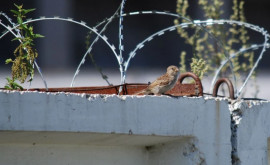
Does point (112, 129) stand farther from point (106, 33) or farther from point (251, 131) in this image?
point (106, 33)

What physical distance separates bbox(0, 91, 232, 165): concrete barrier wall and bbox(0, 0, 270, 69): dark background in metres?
8.39

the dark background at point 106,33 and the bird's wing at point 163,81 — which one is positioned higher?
the dark background at point 106,33

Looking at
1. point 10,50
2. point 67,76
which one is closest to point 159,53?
point 67,76

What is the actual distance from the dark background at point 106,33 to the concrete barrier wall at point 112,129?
839cm

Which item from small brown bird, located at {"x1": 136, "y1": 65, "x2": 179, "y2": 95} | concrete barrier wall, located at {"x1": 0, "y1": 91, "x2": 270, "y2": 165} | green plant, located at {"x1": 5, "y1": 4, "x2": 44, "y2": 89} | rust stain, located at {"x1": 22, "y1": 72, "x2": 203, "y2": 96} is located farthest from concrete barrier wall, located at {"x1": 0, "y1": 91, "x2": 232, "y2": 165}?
small brown bird, located at {"x1": 136, "y1": 65, "x2": 179, "y2": 95}

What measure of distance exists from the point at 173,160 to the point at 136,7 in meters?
9.49

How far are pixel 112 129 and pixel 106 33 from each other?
9.25 metres

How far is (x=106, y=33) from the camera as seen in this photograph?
42.3 feet

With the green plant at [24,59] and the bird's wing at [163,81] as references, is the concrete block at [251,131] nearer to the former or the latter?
the bird's wing at [163,81]

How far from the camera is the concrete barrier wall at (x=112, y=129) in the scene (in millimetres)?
3492

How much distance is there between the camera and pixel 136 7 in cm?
1347

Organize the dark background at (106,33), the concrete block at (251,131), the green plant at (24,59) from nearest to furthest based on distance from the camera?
1. the green plant at (24,59)
2. the concrete block at (251,131)
3. the dark background at (106,33)

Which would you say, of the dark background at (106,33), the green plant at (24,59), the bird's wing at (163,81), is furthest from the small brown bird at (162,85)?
the dark background at (106,33)

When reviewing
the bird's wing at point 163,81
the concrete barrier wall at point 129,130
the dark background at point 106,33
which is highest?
the dark background at point 106,33
